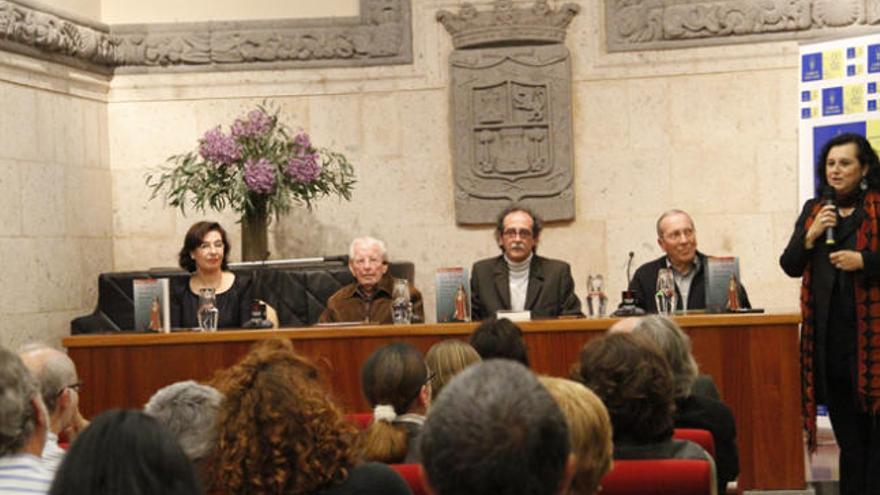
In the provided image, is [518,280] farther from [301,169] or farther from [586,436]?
[586,436]

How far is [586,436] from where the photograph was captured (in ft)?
7.62

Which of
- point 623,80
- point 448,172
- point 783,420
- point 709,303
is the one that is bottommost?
point 783,420

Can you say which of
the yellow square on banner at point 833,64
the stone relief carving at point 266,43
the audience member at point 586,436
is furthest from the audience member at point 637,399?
the stone relief carving at point 266,43

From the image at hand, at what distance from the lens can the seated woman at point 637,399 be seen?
115 inches

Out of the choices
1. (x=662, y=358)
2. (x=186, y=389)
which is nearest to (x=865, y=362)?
(x=662, y=358)

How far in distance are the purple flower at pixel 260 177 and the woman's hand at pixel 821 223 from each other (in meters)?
3.29

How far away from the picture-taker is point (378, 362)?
3.44 meters

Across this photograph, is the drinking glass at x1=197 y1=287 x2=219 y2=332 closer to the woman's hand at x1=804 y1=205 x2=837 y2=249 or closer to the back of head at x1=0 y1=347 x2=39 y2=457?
the woman's hand at x1=804 y1=205 x2=837 y2=249

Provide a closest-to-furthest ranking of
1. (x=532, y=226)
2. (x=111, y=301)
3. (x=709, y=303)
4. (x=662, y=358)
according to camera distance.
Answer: (x=662, y=358) < (x=709, y=303) < (x=532, y=226) < (x=111, y=301)

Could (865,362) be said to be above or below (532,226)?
below

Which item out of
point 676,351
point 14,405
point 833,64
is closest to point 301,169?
point 833,64

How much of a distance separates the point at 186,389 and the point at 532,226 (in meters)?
3.88

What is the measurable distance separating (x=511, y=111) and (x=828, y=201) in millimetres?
3285

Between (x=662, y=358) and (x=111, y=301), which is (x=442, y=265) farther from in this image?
(x=662, y=358)
